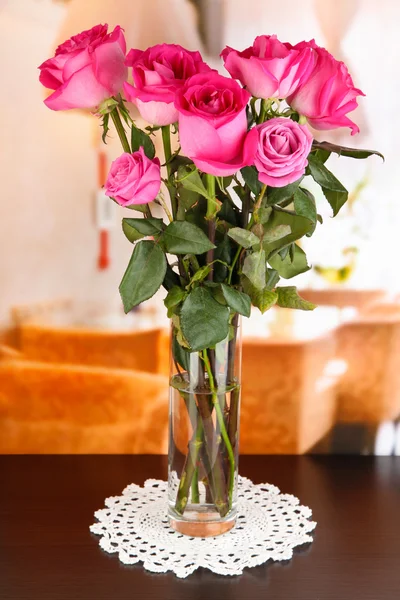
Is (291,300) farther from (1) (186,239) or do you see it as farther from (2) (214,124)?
(2) (214,124)

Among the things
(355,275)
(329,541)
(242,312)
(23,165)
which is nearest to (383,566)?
(329,541)

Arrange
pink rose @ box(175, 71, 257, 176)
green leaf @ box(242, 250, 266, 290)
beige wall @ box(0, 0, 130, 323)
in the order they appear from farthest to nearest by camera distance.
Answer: beige wall @ box(0, 0, 130, 323)
green leaf @ box(242, 250, 266, 290)
pink rose @ box(175, 71, 257, 176)

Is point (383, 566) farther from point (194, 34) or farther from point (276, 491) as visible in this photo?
point (194, 34)

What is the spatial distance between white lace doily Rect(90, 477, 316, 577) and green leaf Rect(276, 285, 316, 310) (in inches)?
13.1

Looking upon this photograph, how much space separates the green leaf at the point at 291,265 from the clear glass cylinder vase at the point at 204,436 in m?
0.10

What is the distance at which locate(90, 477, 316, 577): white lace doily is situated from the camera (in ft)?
3.19

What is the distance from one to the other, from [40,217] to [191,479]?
558 mm

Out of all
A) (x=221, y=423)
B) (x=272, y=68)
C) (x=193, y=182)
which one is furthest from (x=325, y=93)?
(x=221, y=423)

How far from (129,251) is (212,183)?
45 centimetres

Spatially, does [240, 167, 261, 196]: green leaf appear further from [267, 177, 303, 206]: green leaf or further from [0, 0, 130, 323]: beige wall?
[0, 0, 130, 323]: beige wall

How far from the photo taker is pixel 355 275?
1345 mm

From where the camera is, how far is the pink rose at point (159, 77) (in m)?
0.83

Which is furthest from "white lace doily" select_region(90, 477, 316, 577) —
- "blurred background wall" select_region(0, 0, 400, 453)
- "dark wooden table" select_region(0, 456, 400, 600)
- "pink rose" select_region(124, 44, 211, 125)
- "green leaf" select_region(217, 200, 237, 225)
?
"pink rose" select_region(124, 44, 211, 125)

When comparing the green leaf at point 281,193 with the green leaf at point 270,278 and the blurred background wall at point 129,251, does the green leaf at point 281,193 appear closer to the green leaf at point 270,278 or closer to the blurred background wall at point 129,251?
the green leaf at point 270,278
